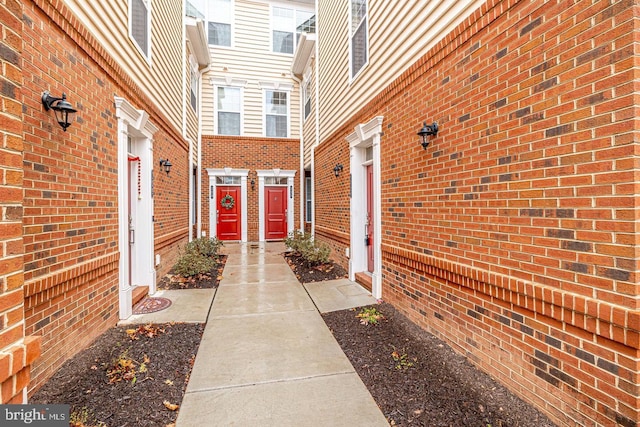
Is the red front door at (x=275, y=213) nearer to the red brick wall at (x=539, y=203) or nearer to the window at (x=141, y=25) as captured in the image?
the window at (x=141, y=25)

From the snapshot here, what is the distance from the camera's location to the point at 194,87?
9789 millimetres

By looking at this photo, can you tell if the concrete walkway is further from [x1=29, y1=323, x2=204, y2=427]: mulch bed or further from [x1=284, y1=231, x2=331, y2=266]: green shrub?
[x1=284, y1=231, x2=331, y2=266]: green shrub

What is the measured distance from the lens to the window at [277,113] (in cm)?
1126

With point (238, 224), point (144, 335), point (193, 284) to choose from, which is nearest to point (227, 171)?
point (238, 224)

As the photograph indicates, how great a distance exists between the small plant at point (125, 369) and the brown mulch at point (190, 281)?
2.56 meters

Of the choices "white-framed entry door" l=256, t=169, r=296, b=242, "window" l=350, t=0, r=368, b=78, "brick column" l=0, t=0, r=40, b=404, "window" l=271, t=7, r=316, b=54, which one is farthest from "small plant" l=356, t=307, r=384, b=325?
"window" l=271, t=7, r=316, b=54

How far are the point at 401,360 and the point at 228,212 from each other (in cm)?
911

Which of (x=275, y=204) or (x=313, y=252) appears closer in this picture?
(x=313, y=252)

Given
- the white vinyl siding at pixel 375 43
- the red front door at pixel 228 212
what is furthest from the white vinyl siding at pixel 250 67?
the white vinyl siding at pixel 375 43

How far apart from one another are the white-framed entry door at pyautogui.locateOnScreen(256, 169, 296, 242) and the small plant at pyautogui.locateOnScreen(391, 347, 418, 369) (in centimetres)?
830

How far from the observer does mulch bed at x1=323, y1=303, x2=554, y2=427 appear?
212 centimetres

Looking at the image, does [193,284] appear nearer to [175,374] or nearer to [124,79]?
[175,374]

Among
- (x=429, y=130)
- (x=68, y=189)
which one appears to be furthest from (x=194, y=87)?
(x=429, y=130)

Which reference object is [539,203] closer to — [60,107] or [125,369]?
[125,369]
